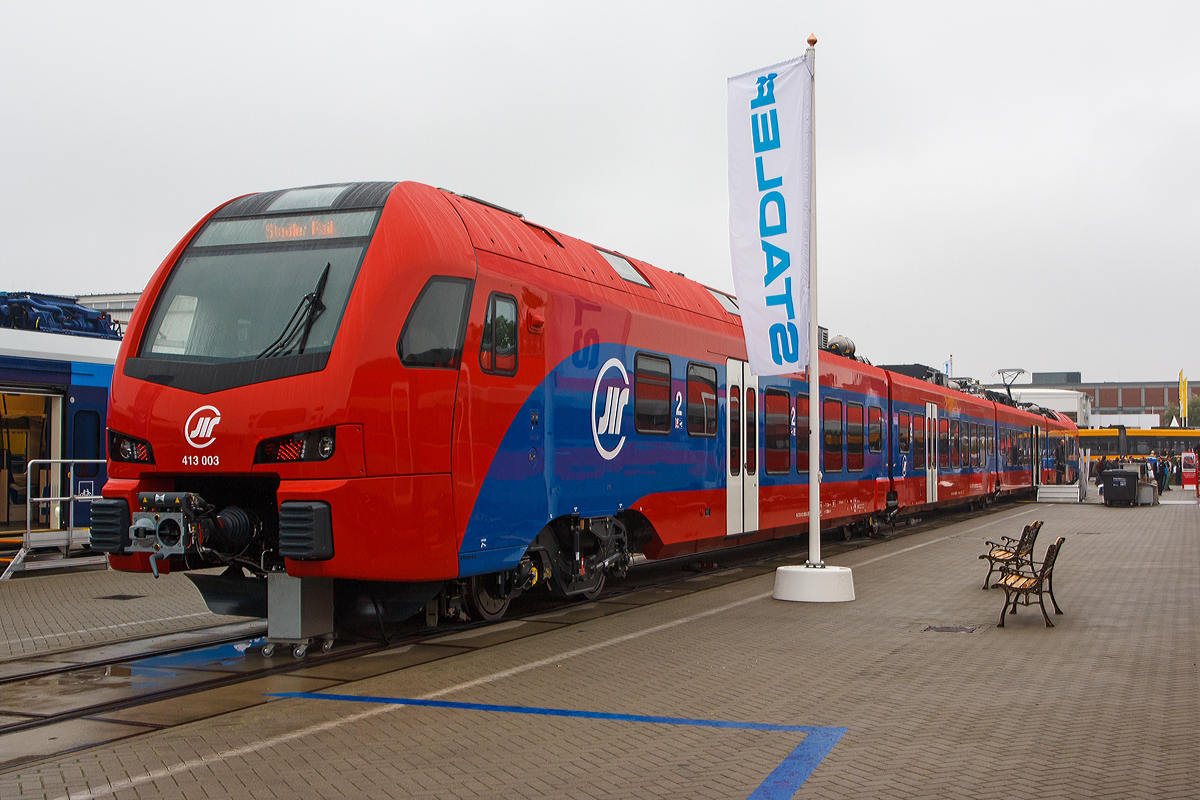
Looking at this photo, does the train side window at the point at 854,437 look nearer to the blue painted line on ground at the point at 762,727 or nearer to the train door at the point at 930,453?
the train door at the point at 930,453

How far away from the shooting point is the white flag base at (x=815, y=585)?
39.2 feet

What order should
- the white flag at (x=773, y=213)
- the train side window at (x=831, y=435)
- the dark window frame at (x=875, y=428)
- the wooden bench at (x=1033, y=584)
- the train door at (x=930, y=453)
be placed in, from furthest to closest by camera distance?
the train door at (x=930, y=453) < the dark window frame at (x=875, y=428) < the train side window at (x=831, y=435) < the white flag at (x=773, y=213) < the wooden bench at (x=1033, y=584)

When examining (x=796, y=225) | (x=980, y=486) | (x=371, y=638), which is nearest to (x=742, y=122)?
(x=796, y=225)

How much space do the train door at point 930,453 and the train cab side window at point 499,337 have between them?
61.6ft

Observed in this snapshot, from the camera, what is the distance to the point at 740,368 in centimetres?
1499

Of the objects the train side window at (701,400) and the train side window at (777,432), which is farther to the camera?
the train side window at (777,432)

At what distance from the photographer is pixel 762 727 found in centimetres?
657

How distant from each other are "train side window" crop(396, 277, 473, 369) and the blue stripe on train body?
3.59ft

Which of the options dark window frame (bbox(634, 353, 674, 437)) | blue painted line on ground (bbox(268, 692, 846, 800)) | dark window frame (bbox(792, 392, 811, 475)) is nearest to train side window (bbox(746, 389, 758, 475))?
dark window frame (bbox(792, 392, 811, 475))

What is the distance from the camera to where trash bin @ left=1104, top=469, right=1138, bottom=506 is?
35.2 m

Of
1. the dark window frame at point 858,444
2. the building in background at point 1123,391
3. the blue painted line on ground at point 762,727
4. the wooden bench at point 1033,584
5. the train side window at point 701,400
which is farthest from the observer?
the building in background at point 1123,391

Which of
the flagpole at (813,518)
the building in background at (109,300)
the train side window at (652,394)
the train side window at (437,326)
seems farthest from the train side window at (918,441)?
the building in background at (109,300)

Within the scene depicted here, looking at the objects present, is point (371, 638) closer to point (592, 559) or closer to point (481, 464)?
point (481, 464)

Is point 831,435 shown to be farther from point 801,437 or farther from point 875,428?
point 875,428
